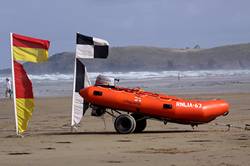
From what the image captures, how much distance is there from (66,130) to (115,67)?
3712 inches

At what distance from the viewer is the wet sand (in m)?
11.6

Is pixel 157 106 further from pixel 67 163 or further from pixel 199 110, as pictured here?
pixel 67 163

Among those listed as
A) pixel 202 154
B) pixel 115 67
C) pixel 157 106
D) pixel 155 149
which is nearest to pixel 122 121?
pixel 157 106

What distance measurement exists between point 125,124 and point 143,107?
0.57 metres

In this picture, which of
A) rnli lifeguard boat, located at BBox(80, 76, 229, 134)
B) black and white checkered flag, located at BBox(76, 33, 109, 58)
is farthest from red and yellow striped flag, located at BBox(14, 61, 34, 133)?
black and white checkered flag, located at BBox(76, 33, 109, 58)

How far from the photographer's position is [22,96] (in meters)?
16.4

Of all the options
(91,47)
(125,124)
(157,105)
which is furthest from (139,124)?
(91,47)

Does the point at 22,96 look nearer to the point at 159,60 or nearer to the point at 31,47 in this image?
the point at 31,47

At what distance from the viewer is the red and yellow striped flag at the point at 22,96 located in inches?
645

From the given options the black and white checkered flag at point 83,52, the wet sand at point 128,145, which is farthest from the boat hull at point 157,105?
the black and white checkered flag at point 83,52

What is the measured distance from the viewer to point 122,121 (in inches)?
653

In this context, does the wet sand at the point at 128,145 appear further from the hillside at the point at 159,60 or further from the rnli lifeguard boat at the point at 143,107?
the hillside at the point at 159,60

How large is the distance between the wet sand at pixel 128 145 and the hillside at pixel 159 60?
8453 centimetres

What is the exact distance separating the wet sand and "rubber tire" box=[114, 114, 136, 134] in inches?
11.2
